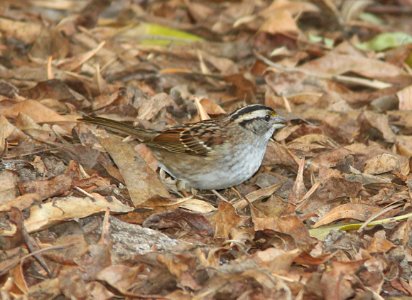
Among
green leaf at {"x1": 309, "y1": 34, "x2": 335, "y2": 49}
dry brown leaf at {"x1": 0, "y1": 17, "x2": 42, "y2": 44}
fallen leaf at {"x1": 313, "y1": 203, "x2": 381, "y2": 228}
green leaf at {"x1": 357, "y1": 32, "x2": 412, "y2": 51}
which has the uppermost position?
dry brown leaf at {"x1": 0, "y1": 17, "x2": 42, "y2": 44}

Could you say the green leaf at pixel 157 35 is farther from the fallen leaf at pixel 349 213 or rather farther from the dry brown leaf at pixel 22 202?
the dry brown leaf at pixel 22 202

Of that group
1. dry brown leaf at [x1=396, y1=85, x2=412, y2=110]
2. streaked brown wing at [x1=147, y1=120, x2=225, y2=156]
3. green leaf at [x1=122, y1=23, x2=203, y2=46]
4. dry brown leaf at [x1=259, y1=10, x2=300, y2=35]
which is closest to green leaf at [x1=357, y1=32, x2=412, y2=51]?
dry brown leaf at [x1=259, y1=10, x2=300, y2=35]

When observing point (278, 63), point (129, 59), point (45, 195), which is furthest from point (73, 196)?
point (278, 63)

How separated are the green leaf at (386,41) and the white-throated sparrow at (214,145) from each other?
274 centimetres

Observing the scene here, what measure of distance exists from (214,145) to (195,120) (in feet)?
2.96

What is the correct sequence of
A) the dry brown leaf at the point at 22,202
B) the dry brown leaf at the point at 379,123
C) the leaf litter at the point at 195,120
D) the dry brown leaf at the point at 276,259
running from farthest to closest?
the dry brown leaf at the point at 379,123
the dry brown leaf at the point at 22,202
the dry brown leaf at the point at 276,259
the leaf litter at the point at 195,120

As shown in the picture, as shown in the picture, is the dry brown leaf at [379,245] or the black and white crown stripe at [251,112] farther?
the black and white crown stripe at [251,112]

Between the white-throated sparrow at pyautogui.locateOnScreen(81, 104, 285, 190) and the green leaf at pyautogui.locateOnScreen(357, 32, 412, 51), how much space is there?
274cm

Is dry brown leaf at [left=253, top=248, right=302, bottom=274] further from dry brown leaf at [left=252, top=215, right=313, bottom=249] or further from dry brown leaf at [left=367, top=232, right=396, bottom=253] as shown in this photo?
dry brown leaf at [left=367, top=232, right=396, bottom=253]

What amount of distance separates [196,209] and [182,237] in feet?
1.86

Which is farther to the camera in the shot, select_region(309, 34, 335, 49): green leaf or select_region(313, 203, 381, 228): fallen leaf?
select_region(309, 34, 335, 49): green leaf

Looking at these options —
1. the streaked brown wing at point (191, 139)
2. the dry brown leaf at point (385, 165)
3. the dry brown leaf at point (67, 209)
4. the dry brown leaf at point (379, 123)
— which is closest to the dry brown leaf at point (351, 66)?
the dry brown leaf at point (379, 123)

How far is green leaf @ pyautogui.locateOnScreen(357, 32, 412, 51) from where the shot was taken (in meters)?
9.48

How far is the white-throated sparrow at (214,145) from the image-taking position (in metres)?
6.86
